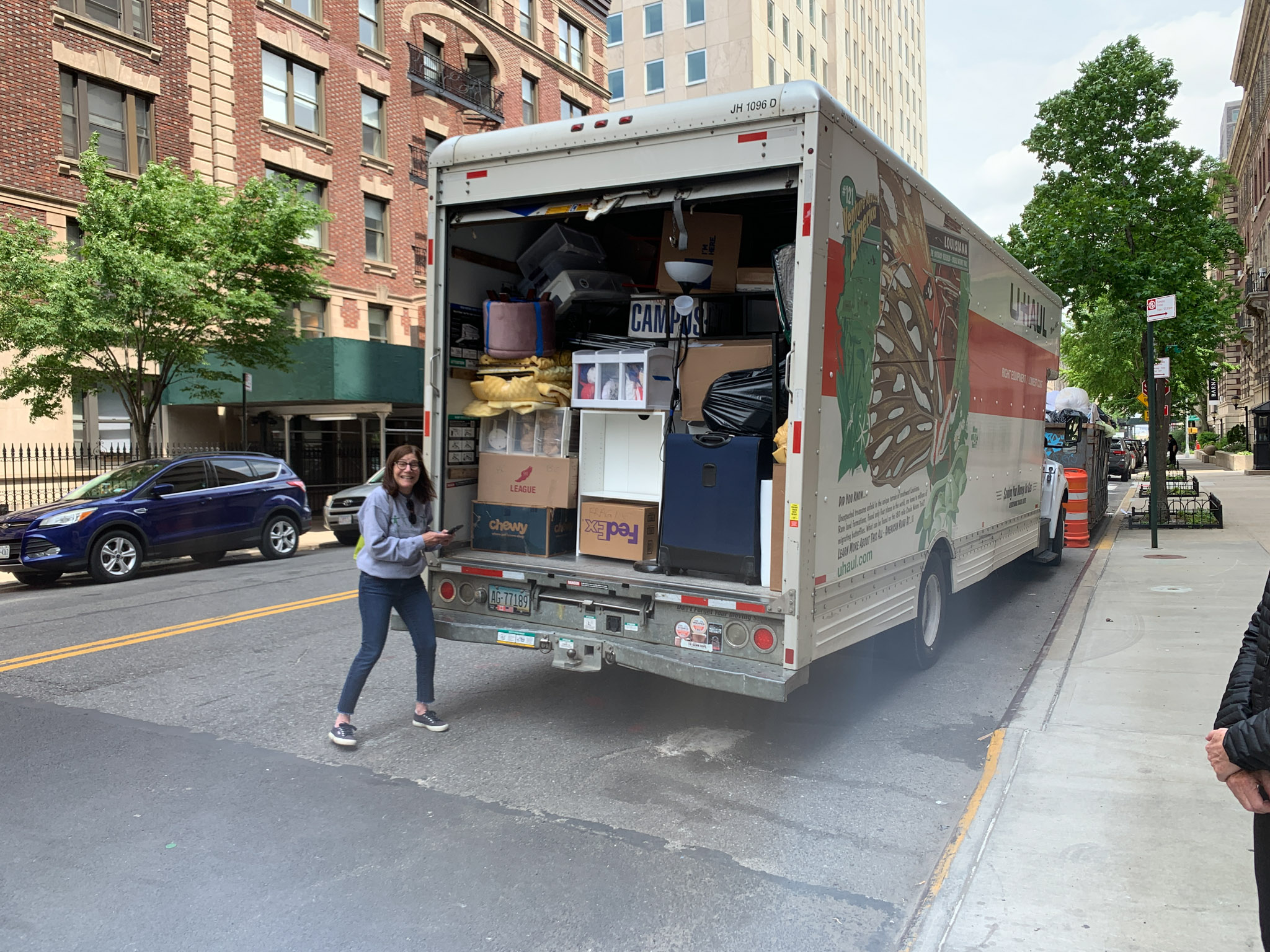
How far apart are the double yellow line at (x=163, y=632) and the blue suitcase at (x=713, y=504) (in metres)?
5.24

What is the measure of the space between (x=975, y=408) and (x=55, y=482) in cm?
1784

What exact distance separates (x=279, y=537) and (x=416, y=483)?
397 inches

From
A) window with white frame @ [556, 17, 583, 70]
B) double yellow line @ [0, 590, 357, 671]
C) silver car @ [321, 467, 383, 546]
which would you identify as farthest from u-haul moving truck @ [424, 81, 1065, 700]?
window with white frame @ [556, 17, 583, 70]

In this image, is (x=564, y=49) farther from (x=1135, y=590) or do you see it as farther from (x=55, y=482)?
(x=1135, y=590)

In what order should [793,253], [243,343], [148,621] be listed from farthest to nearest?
[243,343]
[148,621]
[793,253]

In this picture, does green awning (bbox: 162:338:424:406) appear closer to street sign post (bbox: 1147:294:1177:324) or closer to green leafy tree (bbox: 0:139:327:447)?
green leafy tree (bbox: 0:139:327:447)

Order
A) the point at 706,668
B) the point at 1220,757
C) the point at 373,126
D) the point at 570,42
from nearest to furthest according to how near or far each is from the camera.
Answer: the point at 1220,757, the point at 706,668, the point at 373,126, the point at 570,42

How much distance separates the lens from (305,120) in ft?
80.8

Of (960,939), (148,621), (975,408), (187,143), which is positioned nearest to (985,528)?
(975,408)

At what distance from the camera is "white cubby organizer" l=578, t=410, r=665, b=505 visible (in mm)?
5996

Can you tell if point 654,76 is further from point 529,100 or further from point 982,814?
point 982,814

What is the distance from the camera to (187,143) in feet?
A: 70.9

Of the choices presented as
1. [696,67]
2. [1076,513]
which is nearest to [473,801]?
[1076,513]

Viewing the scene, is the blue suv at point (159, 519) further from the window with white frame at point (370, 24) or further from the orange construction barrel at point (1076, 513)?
the window with white frame at point (370, 24)
